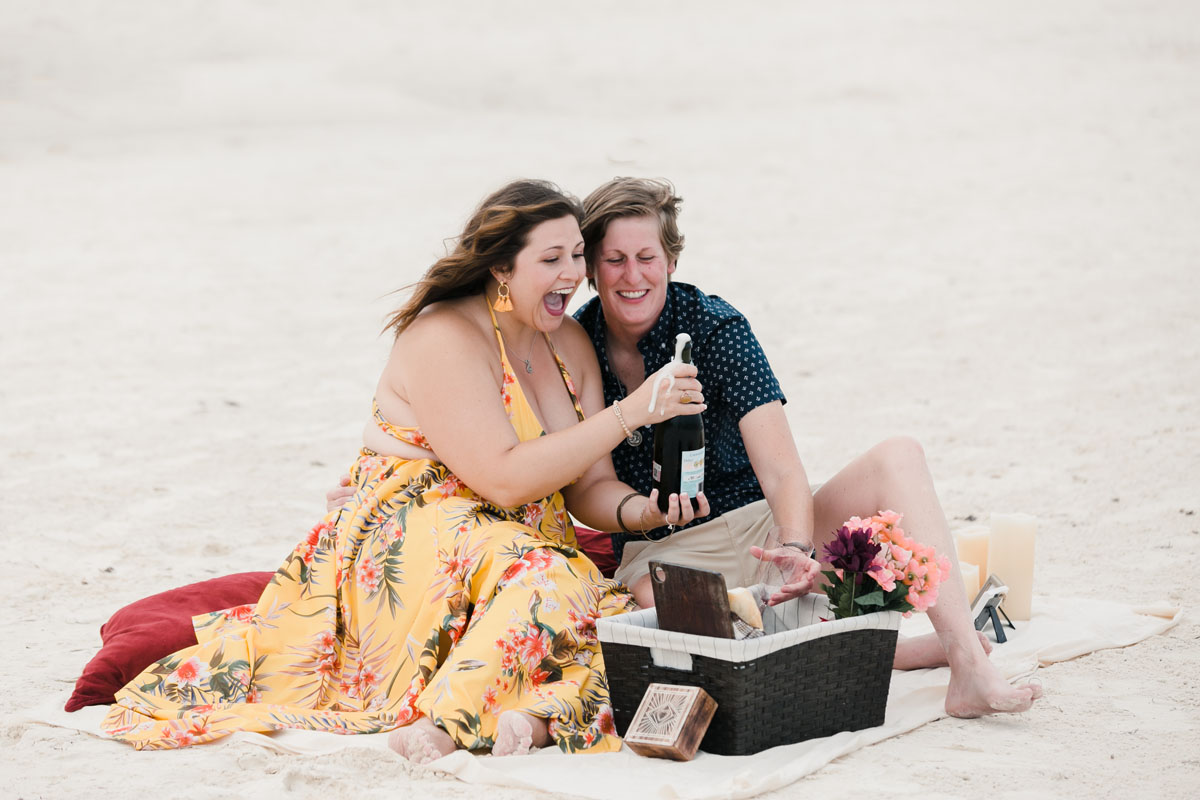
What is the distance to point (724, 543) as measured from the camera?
4.42 metres

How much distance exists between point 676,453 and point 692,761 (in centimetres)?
104

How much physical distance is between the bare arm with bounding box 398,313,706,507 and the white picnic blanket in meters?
0.80

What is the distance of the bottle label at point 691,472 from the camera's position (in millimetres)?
4070

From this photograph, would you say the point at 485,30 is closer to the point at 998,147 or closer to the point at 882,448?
the point at 998,147

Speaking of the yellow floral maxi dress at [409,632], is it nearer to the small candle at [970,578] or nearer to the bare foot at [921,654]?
the bare foot at [921,654]

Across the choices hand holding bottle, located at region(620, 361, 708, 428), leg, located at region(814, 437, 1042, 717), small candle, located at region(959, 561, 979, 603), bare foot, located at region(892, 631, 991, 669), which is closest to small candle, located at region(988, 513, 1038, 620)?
small candle, located at region(959, 561, 979, 603)

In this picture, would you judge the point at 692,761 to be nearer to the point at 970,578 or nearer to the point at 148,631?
the point at 970,578

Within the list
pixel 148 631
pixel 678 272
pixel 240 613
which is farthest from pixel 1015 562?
pixel 678 272

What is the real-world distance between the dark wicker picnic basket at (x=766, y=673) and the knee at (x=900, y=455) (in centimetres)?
54

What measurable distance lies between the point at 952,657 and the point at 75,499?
4786mm

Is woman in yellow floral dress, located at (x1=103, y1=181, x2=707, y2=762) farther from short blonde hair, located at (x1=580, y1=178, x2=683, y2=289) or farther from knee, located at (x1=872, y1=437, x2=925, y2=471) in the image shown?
knee, located at (x1=872, y1=437, x2=925, y2=471)

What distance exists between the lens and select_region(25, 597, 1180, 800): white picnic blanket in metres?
3.39

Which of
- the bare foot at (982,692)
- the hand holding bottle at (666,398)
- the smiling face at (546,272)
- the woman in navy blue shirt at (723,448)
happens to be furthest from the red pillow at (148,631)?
the bare foot at (982,692)

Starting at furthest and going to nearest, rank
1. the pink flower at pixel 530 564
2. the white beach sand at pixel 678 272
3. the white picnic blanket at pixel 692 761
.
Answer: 1. the white beach sand at pixel 678 272
2. the pink flower at pixel 530 564
3. the white picnic blanket at pixel 692 761
